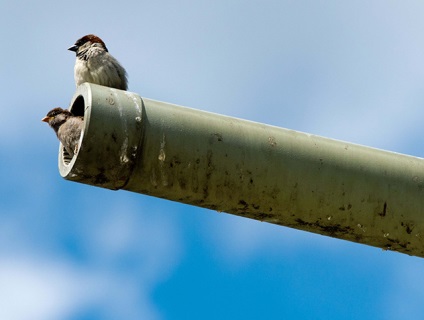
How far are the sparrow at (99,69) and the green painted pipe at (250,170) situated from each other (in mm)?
2877

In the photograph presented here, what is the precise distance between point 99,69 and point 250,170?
3.34 m

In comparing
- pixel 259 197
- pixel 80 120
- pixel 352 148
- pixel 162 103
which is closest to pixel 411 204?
pixel 352 148

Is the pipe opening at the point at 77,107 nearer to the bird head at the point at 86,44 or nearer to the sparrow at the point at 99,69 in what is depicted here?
the sparrow at the point at 99,69

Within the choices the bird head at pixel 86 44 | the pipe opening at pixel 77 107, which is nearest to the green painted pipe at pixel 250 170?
the pipe opening at pixel 77 107

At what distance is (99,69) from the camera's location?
5.56 m

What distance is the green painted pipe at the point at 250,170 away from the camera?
230 centimetres

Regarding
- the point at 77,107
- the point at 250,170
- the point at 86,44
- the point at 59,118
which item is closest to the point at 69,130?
the point at 77,107

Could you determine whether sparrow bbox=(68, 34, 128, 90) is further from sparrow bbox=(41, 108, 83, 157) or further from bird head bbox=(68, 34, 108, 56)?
sparrow bbox=(41, 108, 83, 157)

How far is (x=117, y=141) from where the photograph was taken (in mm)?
2273

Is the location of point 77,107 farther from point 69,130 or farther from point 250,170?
point 250,170

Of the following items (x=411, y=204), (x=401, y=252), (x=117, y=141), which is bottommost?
(x=401, y=252)

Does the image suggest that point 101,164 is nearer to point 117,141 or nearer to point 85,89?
point 117,141

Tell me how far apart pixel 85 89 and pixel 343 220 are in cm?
89

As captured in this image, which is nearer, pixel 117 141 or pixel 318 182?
pixel 117 141
